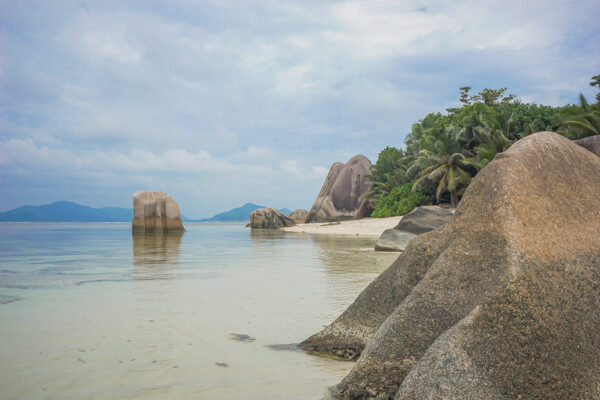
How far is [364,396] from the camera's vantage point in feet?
8.92

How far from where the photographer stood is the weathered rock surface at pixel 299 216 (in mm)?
46912

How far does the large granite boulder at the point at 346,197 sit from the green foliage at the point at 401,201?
5.77 meters

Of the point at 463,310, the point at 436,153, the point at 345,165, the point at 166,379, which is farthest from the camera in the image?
the point at 345,165

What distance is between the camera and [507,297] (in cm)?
225

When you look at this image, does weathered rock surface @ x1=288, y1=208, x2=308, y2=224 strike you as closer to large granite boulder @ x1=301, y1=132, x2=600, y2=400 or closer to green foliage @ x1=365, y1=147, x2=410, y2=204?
green foliage @ x1=365, y1=147, x2=410, y2=204

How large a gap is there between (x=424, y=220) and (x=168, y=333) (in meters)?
9.76

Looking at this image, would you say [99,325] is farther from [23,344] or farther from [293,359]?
[293,359]

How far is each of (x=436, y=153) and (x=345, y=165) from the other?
1515 centimetres

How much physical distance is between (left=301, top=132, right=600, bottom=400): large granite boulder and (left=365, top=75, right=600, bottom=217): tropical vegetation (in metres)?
19.1

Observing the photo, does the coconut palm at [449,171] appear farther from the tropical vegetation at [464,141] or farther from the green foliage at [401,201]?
the green foliage at [401,201]

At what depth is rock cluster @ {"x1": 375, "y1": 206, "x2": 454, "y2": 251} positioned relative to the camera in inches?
504

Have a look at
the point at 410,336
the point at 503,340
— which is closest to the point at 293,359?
the point at 410,336

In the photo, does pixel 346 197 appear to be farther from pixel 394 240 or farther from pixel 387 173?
pixel 394 240

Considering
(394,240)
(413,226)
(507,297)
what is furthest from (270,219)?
(507,297)
